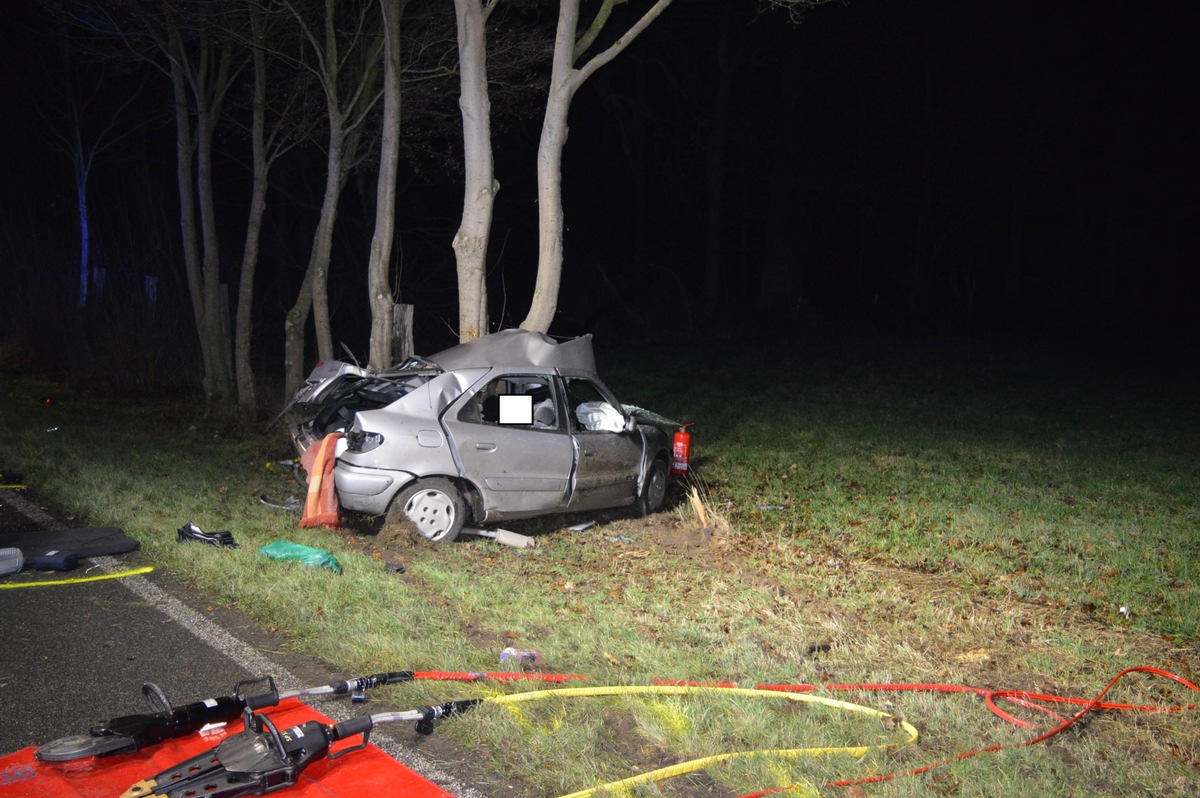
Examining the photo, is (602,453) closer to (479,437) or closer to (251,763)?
(479,437)

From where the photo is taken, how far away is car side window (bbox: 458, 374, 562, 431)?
8984 mm

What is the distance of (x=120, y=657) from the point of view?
5746 millimetres

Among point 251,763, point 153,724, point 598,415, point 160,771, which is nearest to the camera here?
point 251,763

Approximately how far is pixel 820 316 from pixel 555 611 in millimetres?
28079

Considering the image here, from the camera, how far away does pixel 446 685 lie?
5371 millimetres

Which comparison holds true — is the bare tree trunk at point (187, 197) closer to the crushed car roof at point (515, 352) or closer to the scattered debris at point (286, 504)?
the scattered debris at point (286, 504)

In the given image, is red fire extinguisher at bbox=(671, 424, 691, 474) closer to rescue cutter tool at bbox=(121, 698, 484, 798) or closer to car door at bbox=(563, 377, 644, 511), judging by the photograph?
car door at bbox=(563, 377, 644, 511)

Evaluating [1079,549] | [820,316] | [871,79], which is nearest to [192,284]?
[1079,549]

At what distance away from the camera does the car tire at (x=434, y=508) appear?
850 centimetres

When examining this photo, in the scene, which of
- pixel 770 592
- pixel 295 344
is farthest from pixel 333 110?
pixel 770 592

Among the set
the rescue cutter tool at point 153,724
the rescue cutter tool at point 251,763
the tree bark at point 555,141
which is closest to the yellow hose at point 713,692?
the rescue cutter tool at point 251,763

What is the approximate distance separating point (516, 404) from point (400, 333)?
192 inches

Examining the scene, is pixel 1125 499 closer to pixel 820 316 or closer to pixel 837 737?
pixel 837 737

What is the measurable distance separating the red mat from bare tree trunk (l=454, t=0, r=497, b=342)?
7.90 m
